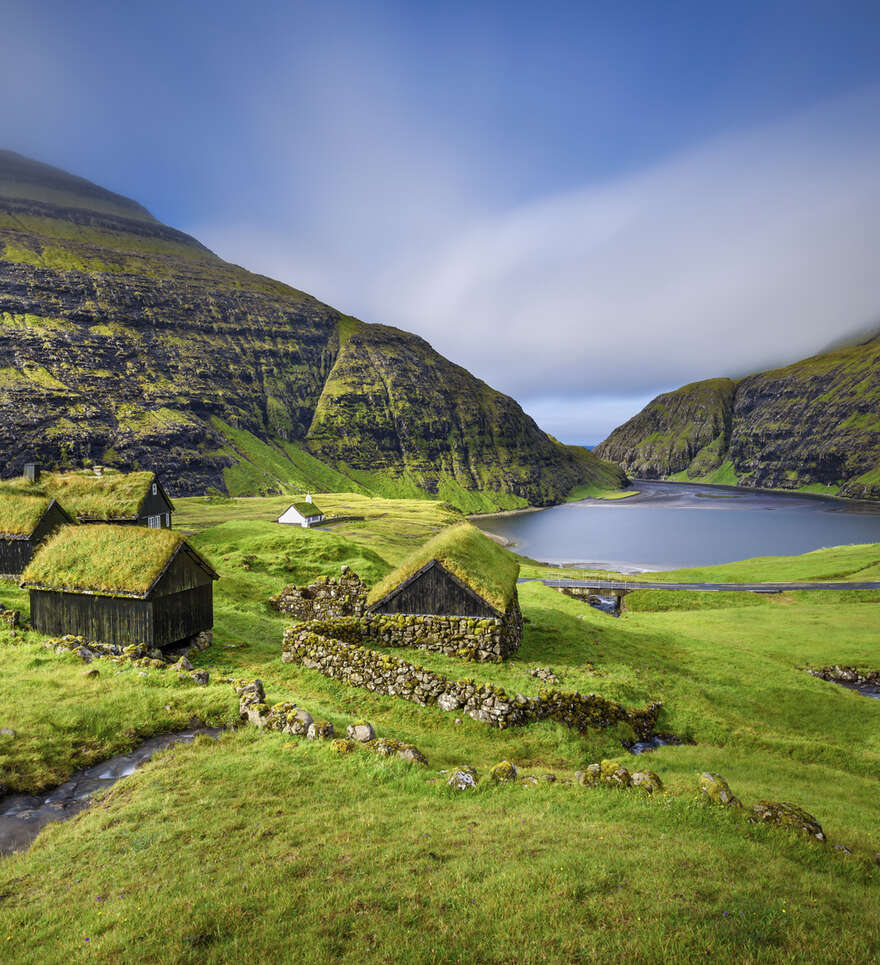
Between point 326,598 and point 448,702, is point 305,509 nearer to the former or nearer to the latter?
point 326,598

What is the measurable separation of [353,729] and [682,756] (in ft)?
39.7

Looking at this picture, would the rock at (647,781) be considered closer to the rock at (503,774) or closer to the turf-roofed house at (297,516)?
the rock at (503,774)

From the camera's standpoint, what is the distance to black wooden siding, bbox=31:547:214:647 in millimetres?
24094

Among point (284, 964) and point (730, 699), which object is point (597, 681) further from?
point (284, 964)

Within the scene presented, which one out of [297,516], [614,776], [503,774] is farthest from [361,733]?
[297,516]

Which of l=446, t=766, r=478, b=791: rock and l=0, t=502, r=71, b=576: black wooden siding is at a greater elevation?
l=0, t=502, r=71, b=576: black wooden siding

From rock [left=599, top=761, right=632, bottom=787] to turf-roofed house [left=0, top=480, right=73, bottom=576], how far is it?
40.5 metres

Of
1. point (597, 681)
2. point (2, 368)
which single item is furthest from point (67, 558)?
point (2, 368)

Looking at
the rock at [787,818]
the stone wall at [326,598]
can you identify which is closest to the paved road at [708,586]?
the stone wall at [326,598]

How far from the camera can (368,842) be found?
31.3 feet

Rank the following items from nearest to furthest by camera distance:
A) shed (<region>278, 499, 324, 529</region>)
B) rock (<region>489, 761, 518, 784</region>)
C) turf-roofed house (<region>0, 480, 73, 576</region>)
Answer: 1. rock (<region>489, 761, 518, 784</region>)
2. turf-roofed house (<region>0, 480, 73, 576</region>)
3. shed (<region>278, 499, 324, 529</region>)

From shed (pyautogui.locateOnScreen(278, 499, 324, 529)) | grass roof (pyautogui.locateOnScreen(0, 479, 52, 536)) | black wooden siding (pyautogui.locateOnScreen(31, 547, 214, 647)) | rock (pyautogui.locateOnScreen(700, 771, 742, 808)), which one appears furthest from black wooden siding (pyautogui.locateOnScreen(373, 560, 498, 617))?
shed (pyautogui.locateOnScreen(278, 499, 324, 529))

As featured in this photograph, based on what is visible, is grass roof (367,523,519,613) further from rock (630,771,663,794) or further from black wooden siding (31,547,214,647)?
rock (630,771,663,794)

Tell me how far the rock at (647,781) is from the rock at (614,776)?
0.53 ft
